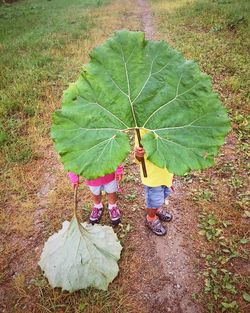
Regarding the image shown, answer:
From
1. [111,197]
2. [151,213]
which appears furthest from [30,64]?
[151,213]

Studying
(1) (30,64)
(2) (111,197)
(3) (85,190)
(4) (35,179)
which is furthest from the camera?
(1) (30,64)

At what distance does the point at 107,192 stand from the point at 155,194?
0.65m

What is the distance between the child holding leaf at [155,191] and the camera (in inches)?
117

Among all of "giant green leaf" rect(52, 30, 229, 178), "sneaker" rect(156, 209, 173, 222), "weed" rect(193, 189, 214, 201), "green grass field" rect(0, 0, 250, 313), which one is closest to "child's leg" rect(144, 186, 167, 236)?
"sneaker" rect(156, 209, 173, 222)

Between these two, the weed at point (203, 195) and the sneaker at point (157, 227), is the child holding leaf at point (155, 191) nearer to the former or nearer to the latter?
the sneaker at point (157, 227)

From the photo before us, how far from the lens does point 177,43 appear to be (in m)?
9.58

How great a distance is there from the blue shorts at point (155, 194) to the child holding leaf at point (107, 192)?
41 cm

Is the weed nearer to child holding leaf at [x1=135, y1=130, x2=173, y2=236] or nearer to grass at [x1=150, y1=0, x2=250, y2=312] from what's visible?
grass at [x1=150, y1=0, x2=250, y2=312]

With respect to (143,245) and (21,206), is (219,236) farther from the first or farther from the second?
(21,206)

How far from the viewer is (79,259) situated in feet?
10.0

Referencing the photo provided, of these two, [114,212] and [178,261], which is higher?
[114,212]

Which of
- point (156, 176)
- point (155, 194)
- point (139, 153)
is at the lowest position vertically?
point (155, 194)

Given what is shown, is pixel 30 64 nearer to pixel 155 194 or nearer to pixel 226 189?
pixel 226 189

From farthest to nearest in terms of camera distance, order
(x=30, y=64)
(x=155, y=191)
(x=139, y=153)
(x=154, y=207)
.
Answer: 1. (x=30, y=64)
2. (x=154, y=207)
3. (x=155, y=191)
4. (x=139, y=153)
